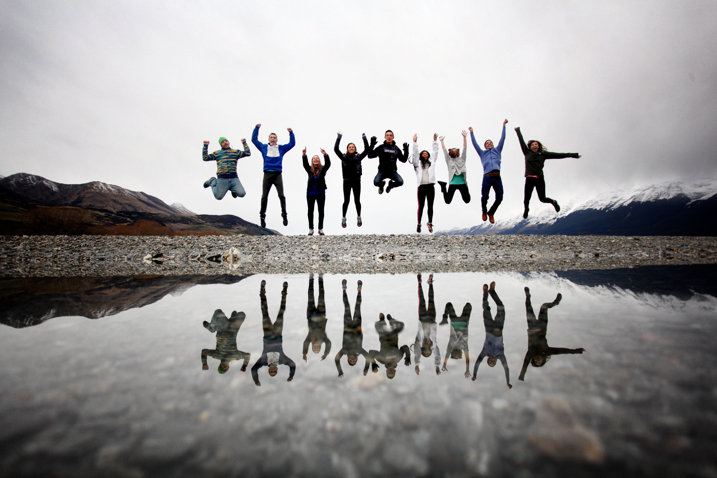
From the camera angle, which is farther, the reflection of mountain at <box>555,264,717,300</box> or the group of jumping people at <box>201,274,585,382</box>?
the reflection of mountain at <box>555,264,717,300</box>

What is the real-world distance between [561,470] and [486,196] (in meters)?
11.4

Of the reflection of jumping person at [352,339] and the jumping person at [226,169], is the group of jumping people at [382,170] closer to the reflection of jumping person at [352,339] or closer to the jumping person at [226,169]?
the jumping person at [226,169]

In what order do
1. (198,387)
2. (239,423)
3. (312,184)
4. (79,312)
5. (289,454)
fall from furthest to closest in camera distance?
(312,184), (79,312), (198,387), (239,423), (289,454)

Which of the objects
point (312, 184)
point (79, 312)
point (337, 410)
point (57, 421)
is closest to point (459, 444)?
point (337, 410)

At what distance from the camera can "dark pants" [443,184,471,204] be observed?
35.6ft

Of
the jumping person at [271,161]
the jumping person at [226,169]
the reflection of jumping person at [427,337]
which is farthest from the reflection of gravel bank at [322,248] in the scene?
the reflection of jumping person at [427,337]

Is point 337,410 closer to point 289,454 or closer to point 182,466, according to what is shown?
point 289,454

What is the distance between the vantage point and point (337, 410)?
1137 mm

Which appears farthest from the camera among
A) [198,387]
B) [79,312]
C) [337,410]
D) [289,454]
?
[79,312]

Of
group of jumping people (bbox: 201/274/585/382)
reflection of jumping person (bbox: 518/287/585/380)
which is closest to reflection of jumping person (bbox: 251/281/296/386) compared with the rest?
group of jumping people (bbox: 201/274/585/382)

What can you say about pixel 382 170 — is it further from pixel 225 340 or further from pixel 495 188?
pixel 225 340

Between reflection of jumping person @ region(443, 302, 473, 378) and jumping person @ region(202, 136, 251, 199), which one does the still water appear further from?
jumping person @ region(202, 136, 251, 199)

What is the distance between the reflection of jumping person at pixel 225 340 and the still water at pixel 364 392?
0.02 metres

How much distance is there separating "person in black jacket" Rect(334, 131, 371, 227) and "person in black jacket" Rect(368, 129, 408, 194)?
0.46 meters
